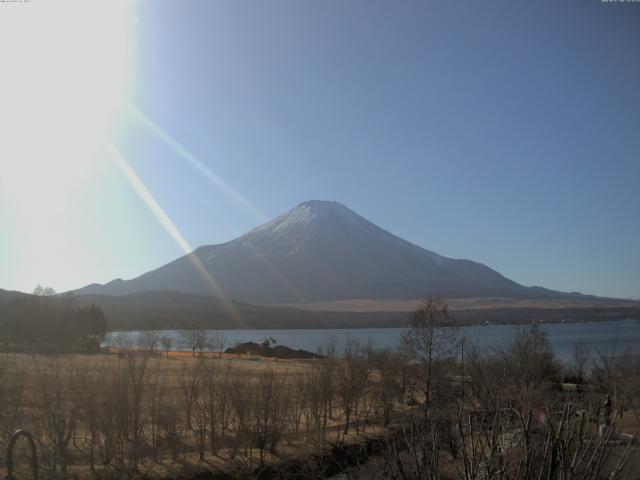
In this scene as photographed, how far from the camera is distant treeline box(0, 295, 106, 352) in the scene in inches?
1842

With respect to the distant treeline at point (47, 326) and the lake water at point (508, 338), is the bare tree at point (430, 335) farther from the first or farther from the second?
the distant treeline at point (47, 326)

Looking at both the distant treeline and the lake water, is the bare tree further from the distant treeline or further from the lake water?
the distant treeline

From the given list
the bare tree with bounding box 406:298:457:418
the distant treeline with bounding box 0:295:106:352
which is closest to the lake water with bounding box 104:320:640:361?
the bare tree with bounding box 406:298:457:418

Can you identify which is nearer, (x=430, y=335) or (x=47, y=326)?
(x=430, y=335)

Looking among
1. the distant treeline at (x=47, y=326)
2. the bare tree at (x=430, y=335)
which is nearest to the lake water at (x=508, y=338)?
the bare tree at (x=430, y=335)

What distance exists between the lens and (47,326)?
1938 inches

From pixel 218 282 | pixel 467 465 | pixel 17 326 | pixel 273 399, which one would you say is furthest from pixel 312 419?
→ pixel 218 282

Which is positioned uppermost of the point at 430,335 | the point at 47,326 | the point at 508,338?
the point at 430,335

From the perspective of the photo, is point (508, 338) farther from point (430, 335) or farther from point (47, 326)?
point (47, 326)

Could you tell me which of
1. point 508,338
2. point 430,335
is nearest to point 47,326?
point 430,335

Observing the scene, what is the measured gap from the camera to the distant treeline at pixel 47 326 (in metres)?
46.8

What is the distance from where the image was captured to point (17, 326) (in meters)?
48.3

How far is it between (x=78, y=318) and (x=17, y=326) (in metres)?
5.33

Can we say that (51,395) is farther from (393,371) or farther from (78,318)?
(78,318)
